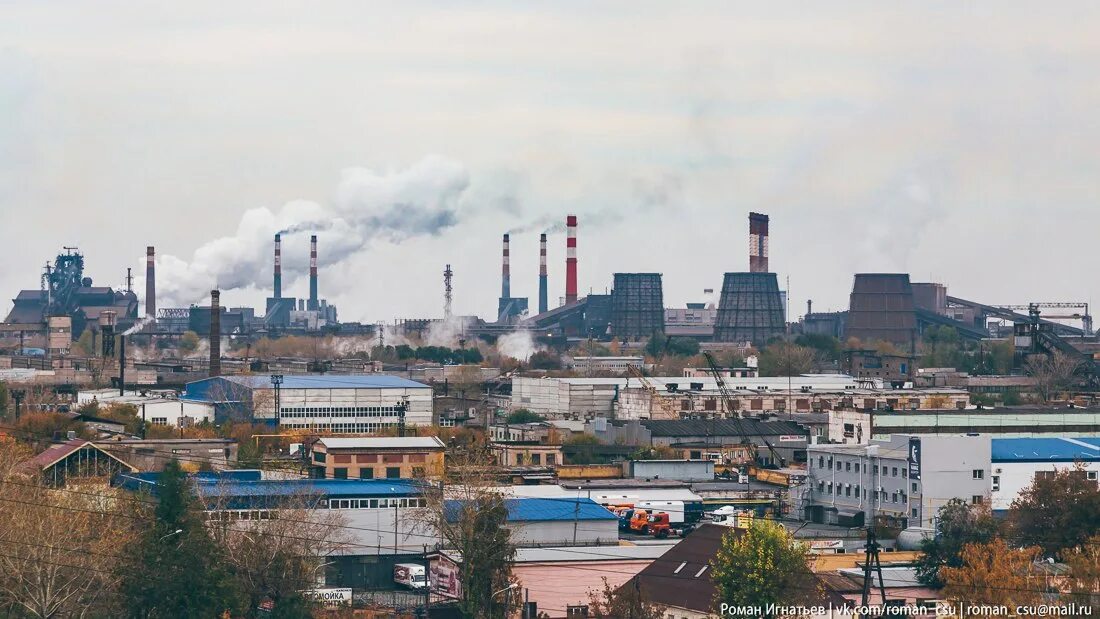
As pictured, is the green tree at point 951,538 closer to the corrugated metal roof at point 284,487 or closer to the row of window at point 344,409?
the corrugated metal roof at point 284,487

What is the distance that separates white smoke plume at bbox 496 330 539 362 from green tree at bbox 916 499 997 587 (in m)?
68.8

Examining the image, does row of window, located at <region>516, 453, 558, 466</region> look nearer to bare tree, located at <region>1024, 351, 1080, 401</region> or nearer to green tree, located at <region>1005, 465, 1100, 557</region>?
green tree, located at <region>1005, 465, 1100, 557</region>

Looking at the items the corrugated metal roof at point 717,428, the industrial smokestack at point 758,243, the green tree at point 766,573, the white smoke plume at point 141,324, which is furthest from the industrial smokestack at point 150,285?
the green tree at point 766,573

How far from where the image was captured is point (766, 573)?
69.3 ft

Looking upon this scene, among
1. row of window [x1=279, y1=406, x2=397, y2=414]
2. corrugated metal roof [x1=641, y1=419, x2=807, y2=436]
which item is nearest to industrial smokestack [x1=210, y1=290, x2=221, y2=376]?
row of window [x1=279, y1=406, x2=397, y2=414]

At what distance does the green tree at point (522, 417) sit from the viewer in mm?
55219

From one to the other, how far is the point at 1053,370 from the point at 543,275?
164 ft

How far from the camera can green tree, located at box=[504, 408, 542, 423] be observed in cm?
5522

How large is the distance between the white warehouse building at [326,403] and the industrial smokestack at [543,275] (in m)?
52.8

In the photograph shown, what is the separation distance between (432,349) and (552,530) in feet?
200

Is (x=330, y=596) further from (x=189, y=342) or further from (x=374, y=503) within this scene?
(x=189, y=342)

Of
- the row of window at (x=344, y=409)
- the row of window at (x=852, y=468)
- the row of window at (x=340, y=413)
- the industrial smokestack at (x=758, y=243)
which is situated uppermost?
the industrial smokestack at (x=758, y=243)

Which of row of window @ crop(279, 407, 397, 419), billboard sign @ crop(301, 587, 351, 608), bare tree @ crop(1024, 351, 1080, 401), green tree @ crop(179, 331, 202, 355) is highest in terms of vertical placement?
green tree @ crop(179, 331, 202, 355)

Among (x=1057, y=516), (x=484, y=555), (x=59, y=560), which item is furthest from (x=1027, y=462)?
(x=59, y=560)
